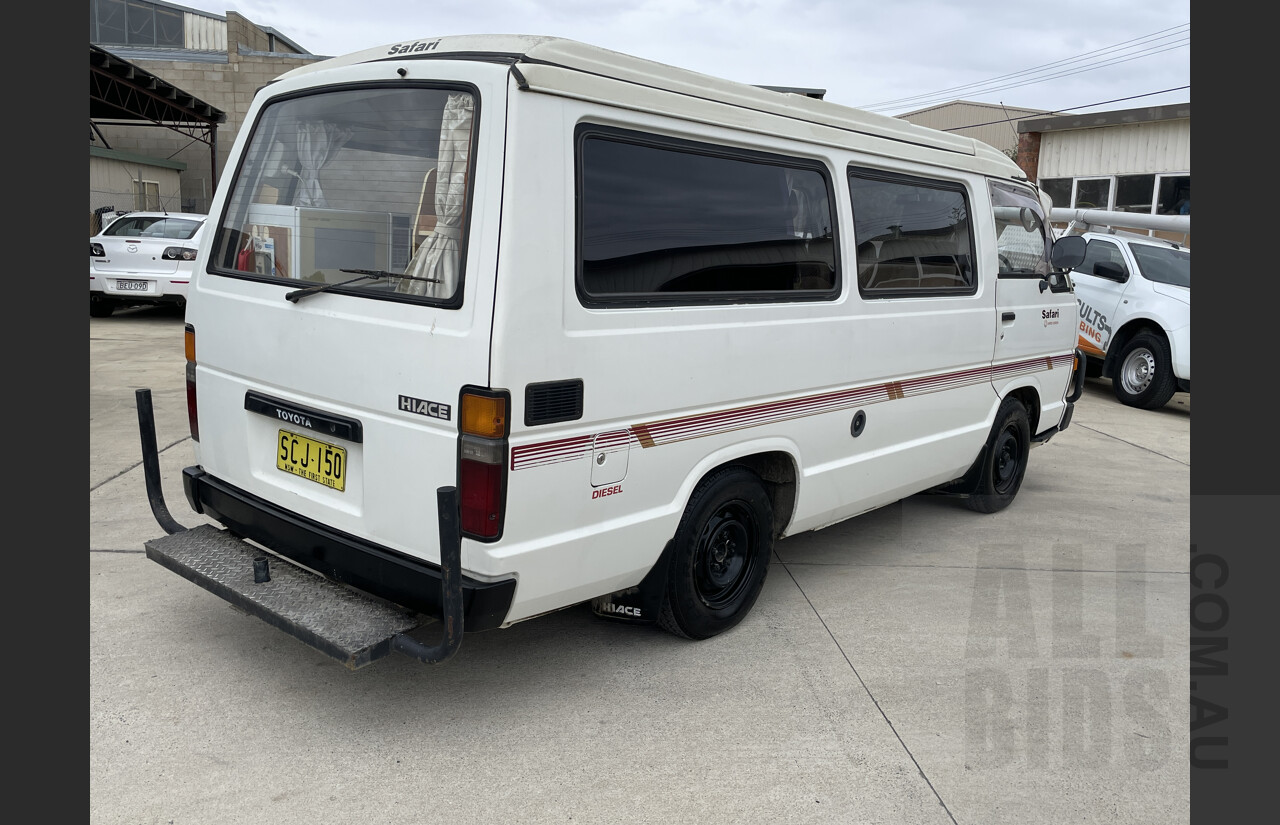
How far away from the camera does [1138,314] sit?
10234 millimetres

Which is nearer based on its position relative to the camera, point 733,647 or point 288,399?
point 288,399

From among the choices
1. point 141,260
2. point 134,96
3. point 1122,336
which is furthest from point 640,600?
point 134,96

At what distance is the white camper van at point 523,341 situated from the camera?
113 inches

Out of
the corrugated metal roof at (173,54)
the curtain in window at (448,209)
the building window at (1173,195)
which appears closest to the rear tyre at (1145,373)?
the building window at (1173,195)

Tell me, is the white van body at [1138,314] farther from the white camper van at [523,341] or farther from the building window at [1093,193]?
the building window at [1093,193]

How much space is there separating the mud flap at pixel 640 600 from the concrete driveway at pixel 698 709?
0.20 m

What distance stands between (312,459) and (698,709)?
1.66 m

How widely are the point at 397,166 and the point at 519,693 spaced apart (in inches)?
76.1

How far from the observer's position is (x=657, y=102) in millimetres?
3250

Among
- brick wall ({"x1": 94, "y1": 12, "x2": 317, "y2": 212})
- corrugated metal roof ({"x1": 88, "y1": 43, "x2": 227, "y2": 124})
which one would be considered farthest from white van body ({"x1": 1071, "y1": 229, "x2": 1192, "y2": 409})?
brick wall ({"x1": 94, "y1": 12, "x2": 317, "y2": 212})

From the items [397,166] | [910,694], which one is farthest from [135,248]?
[910,694]

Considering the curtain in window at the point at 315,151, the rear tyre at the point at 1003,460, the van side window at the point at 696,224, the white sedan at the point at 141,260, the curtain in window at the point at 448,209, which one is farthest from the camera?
the white sedan at the point at 141,260

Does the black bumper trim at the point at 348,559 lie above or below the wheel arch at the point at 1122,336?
below
